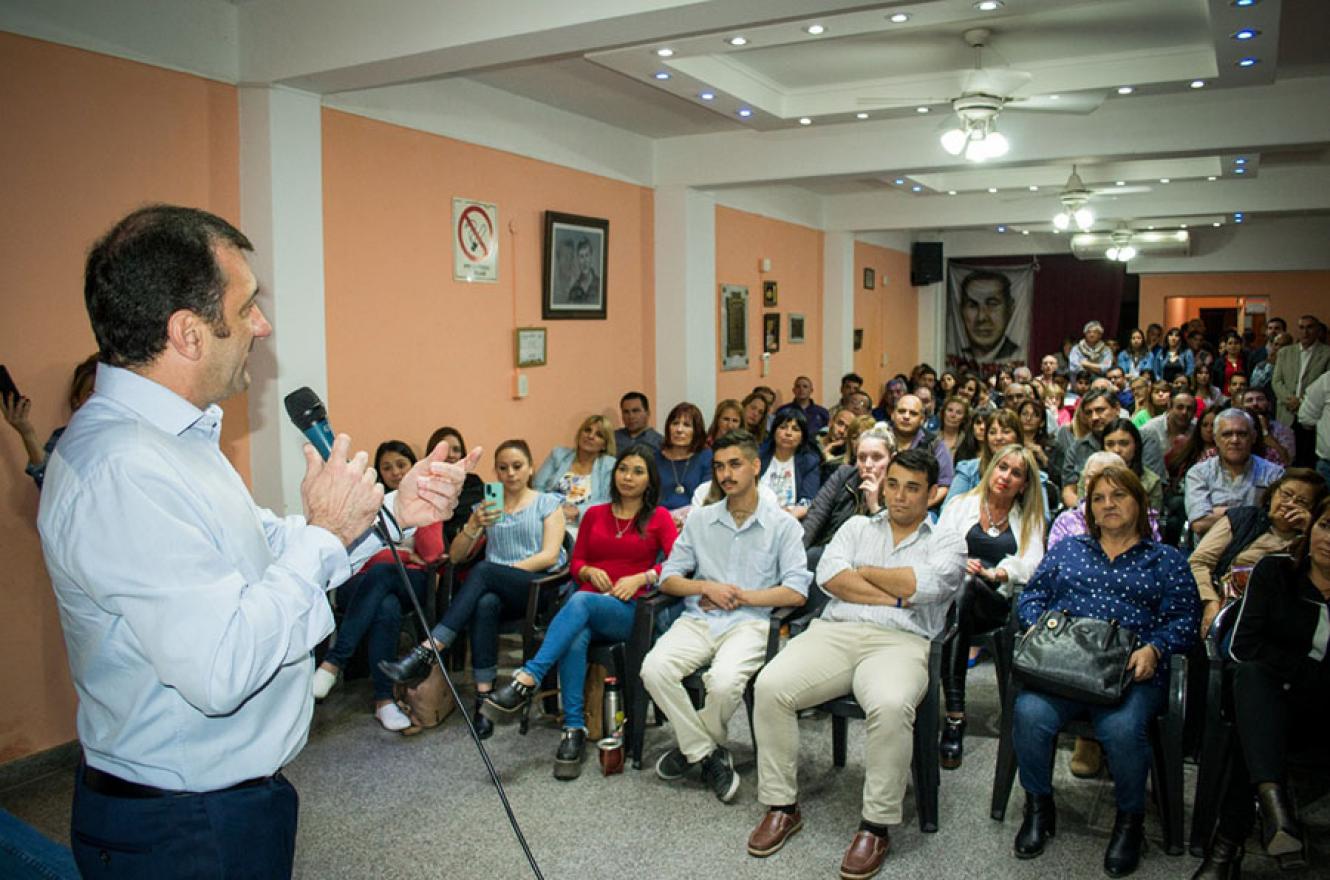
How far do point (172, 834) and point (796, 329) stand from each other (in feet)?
29.0

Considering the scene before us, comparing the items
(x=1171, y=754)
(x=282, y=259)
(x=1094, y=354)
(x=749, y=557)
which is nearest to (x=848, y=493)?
(x=749, y=557)

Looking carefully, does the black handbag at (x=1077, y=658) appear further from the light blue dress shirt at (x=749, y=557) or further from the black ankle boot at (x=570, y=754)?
the black ankle boot at (x=570, y=754)

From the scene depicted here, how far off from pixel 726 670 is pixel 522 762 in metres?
0.92

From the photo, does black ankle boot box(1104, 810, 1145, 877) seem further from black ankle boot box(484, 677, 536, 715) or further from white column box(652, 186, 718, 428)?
white column box(652, 186, 718, 428)

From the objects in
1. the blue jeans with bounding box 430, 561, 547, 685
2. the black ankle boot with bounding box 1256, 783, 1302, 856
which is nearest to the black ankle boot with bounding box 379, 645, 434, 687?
the blue jeans with bounding box 430, 561, 547, 685

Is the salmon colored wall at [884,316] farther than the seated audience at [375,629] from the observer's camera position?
Yes

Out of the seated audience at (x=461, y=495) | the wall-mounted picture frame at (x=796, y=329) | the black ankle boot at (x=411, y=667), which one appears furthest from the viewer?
the wall-mounted picture frame at (x=796, y=329)

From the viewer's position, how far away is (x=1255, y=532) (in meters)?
3.87

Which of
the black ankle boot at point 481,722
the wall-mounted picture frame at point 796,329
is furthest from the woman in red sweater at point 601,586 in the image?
the wall-mounted picture frame at point 796,329

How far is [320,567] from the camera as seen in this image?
55.2 inches

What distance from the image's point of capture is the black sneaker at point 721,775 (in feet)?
11.3

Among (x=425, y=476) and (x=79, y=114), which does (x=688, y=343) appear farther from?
(x=425, y=476)

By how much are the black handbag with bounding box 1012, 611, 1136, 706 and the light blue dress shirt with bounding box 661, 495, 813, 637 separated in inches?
33.1

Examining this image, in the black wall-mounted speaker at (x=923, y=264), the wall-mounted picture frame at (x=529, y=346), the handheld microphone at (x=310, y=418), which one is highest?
the black wall-mounted speaker at (x=923, y=264)
